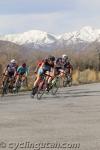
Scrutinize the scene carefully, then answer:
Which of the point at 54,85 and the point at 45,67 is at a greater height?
the point at 45,67

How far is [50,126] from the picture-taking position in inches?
504

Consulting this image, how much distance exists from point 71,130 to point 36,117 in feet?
9.49

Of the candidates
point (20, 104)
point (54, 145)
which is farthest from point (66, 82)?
point (54, 145)

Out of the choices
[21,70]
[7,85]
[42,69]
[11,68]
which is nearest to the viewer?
[42,69]

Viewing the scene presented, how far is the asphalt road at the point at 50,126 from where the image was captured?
397 inches

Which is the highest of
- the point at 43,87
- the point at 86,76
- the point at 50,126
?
the point at 86,76

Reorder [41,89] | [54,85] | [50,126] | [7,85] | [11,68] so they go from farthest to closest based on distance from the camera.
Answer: [7,85] < [11,68] < [54,85] < [41,89] < [50,126]

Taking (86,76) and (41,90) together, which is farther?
(86,76)

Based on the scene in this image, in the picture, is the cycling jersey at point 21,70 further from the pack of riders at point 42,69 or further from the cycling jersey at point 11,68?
the cycling jersey at point 11,68

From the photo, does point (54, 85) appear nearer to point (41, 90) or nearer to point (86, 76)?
point (41, 90)

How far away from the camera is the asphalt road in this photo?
1009cm

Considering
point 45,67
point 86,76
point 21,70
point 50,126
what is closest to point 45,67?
point 45,67

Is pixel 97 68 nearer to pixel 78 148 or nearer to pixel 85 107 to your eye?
pixel 85 107

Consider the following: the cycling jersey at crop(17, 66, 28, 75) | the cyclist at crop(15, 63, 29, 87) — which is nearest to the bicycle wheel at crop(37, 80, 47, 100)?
the cyclist at crop(15, 63, 29, 87)
